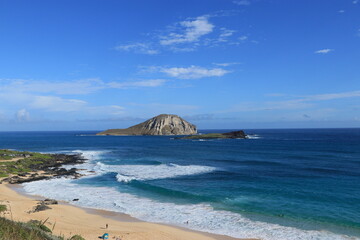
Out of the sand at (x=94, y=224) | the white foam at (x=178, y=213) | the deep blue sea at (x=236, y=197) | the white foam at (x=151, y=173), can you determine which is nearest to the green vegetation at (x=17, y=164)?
the deep blue sea at (x=236, y=197)

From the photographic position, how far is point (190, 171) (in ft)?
151

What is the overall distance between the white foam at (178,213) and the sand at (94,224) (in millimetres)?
1335

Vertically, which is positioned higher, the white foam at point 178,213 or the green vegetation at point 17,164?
the green vegetation at point 17,164

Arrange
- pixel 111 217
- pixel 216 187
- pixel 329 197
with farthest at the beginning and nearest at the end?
1. pixel 216 187
2. pixel 329 197
3. pixel 111 217

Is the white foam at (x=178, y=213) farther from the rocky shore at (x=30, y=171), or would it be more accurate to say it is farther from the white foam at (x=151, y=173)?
the white foam at (x=151, y=173)

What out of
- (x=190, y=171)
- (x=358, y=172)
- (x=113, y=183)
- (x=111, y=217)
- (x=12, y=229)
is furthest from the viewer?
(x=190, y=171)

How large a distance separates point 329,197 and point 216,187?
12514 mm

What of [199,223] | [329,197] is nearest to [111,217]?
[199,223]

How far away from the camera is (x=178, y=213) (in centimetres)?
2478

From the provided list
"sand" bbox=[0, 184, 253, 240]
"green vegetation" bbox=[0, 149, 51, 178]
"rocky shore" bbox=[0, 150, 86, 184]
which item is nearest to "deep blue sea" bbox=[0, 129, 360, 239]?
"sand" bbox=[0, 184, 253, 240]

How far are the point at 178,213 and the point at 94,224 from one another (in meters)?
7.48

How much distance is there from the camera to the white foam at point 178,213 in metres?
19.8

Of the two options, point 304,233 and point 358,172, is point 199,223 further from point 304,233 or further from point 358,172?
point 358,172

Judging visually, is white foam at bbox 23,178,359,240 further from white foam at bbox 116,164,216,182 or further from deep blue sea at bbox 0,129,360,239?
white foam at bbox 116,164,216,182
